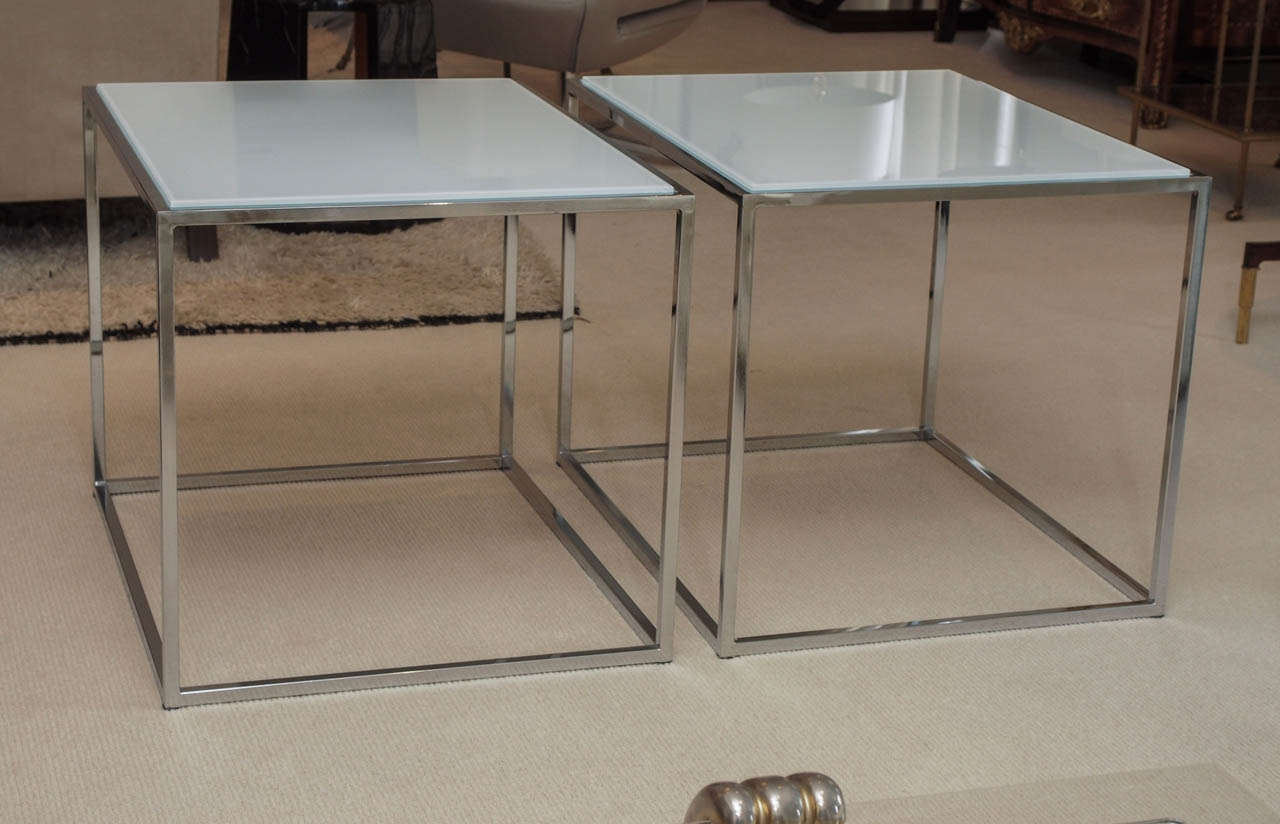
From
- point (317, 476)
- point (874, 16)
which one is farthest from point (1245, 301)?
point (874, 16)

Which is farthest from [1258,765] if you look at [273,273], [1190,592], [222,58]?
[222,58]

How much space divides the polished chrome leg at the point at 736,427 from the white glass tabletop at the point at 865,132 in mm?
53

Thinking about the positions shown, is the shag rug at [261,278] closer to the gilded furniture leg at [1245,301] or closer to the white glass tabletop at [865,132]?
the white glass tabletop at [865,132]

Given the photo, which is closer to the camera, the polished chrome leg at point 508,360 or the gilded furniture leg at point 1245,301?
the polished chrome leg at point 508,360

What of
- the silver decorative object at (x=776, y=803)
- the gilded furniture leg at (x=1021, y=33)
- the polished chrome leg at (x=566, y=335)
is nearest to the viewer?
the silver decorative object at (x=776, y=803)

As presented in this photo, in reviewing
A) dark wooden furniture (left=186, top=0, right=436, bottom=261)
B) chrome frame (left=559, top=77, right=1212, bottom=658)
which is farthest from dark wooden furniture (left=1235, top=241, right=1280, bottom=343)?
dark wooden furniture (left=186, top=0, right=436, bottom=261)

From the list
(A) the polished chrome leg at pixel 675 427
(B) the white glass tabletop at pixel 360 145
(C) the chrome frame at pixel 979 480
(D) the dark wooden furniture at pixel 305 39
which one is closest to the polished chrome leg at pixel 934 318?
(C) the chrome frame at pixel 979 480

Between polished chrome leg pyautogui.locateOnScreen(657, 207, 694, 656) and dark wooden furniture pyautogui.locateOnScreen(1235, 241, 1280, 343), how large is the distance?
1.47 m

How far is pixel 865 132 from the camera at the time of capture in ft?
6.42

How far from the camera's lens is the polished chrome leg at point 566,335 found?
2.24 meters

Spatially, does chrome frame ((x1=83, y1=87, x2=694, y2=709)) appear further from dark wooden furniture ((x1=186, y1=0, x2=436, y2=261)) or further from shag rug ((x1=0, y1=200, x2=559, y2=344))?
dark wooden furniture ((x1=186, y1=0, x2=436, y2=261))

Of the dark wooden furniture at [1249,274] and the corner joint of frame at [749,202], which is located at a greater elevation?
the corner joint of frame at [749,202]

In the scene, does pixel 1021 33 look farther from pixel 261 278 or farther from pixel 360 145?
pixel 360 145

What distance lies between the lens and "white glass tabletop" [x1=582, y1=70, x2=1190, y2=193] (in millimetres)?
1766
